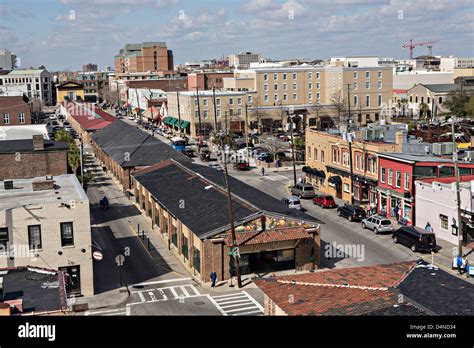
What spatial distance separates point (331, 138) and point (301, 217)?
68.2 ft

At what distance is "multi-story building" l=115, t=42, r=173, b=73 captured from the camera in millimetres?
127744

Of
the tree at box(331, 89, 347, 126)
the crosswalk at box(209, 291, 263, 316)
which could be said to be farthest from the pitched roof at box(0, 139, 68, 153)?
the tree at box(331, 89, 347, 126)

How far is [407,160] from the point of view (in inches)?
1484

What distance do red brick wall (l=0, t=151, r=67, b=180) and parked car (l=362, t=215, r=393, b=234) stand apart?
65.3 feet

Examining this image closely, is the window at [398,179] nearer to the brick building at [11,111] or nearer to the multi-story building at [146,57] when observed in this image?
the brick building at [11,111]

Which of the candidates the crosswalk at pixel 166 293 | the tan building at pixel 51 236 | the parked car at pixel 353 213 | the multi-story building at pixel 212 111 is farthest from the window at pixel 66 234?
the multi-story building at pixel 212 111

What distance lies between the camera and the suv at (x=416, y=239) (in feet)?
102

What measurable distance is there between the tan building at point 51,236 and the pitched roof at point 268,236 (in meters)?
6.28

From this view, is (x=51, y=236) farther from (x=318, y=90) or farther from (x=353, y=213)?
(x=318, y=90)

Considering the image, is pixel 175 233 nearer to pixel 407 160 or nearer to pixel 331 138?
pixel 407 160

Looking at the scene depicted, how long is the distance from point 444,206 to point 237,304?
1507cm

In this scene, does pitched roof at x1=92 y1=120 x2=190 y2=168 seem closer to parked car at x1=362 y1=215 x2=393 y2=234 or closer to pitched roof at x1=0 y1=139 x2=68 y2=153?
pitched roof at x1=0 y1=139 x2=68 y2=153

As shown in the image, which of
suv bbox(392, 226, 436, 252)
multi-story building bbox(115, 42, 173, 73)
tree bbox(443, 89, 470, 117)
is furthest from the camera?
multi-story building bbox(115, 42, 173, 73)
